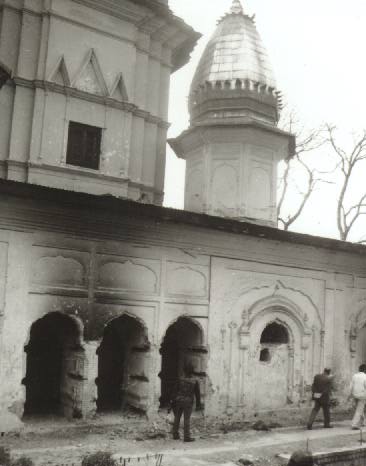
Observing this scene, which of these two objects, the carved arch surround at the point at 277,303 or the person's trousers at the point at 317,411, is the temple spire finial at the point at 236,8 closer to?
the carved arch surround at the point at 277,303

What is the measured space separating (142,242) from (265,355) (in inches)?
164

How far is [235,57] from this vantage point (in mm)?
17219

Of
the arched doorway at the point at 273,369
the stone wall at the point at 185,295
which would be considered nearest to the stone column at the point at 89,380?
the stone wall at the point at 185,295

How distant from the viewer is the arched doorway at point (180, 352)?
12.5 m

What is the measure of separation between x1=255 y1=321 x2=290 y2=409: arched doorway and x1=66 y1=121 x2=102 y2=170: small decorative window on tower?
582cm

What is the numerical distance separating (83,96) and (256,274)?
6023 millimetres

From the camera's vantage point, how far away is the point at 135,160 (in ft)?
49.2

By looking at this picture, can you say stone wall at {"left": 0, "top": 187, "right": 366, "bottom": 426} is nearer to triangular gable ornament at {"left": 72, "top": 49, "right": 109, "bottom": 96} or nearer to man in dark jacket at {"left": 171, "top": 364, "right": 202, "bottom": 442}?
man in dark jacket at {"left": 171, "top": 364, "right": 202, "bottom": 442}

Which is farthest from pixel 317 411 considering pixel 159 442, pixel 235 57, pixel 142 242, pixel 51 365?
pixel 235 57

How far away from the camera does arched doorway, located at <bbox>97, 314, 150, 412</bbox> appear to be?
1184 cm

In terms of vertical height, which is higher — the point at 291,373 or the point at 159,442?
the point at 291,373

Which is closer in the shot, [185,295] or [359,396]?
[185,295]

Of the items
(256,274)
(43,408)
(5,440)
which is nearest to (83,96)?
(256,274)

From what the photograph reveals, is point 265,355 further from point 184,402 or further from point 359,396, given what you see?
point 184,402
